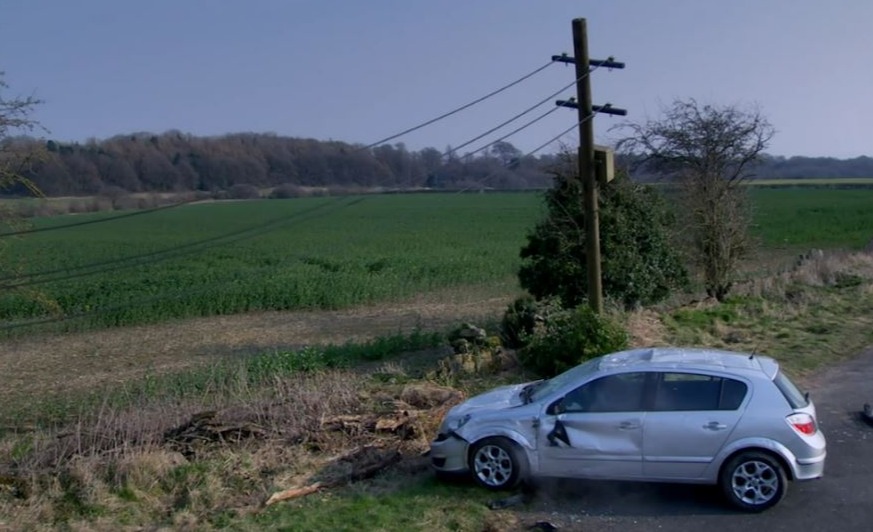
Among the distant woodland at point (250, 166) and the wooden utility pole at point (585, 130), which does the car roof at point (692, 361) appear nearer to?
the wooden utility pole at point (585, 130)

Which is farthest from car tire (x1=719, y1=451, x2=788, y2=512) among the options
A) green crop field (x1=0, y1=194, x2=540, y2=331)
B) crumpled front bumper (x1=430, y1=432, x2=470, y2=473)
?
green crop field (x1=0, y1=194, x2=540, y2=331)

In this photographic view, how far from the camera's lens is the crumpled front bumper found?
9.77 metres

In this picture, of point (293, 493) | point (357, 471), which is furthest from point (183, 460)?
point (357, 471)

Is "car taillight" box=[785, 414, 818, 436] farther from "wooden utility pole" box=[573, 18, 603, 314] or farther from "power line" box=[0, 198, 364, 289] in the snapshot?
"power line" box=[0, 198, 364, 289]

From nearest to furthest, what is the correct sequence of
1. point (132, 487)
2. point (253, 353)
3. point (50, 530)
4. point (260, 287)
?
1. point (50, 530)
2. point (132, 487)
3. point (253, 353)
4. point (260, 287)

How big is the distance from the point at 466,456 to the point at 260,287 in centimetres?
2586

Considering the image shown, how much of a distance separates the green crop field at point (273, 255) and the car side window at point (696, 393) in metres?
12.6

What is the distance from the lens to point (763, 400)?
9258 mm

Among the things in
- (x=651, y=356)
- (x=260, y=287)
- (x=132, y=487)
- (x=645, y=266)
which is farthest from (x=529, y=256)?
(x=260, y=287)

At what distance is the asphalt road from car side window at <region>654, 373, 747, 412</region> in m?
0.92

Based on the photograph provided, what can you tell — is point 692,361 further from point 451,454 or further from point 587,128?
point 587,128

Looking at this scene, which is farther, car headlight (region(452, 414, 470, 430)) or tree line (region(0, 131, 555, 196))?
tree line (region(0, 131, 555, 196))

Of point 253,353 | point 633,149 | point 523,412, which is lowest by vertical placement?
point 253,353

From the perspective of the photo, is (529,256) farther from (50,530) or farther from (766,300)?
(50,530)
